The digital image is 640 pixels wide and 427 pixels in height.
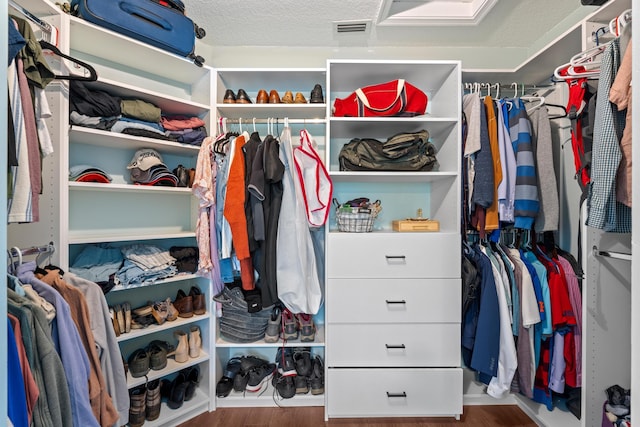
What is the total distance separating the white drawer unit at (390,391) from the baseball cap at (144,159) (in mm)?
1505

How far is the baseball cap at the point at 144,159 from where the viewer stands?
157 cm

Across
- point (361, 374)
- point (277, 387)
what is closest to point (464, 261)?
point (361, 374)

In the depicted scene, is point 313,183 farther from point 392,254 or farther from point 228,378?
point 228,378

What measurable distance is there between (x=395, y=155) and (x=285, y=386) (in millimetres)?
1537

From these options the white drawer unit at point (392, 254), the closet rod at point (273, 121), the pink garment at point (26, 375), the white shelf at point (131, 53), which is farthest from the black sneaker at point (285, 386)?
the white shelf at point (131, 53)

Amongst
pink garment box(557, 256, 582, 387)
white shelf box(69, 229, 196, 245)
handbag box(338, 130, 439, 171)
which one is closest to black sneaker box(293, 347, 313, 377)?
white shelf box(69, 229, 196, 245)

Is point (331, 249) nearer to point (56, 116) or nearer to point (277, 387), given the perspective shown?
point (277, 387)

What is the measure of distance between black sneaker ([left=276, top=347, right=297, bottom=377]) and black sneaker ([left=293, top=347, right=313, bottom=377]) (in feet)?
0.09

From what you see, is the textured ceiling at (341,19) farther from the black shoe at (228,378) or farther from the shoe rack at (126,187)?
the black shoe at (228,378)

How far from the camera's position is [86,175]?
1.38 meters

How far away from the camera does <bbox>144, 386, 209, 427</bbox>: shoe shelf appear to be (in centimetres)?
157

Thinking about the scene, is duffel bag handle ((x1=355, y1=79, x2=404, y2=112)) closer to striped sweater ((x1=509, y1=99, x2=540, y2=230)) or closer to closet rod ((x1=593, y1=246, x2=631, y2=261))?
striped sweater ((x1=509, y1=99, x2=540, y2=230))

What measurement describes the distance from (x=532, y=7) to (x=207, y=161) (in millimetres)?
2036

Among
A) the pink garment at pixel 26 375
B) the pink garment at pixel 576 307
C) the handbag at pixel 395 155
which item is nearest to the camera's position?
the pink garment at pixel 26 375
